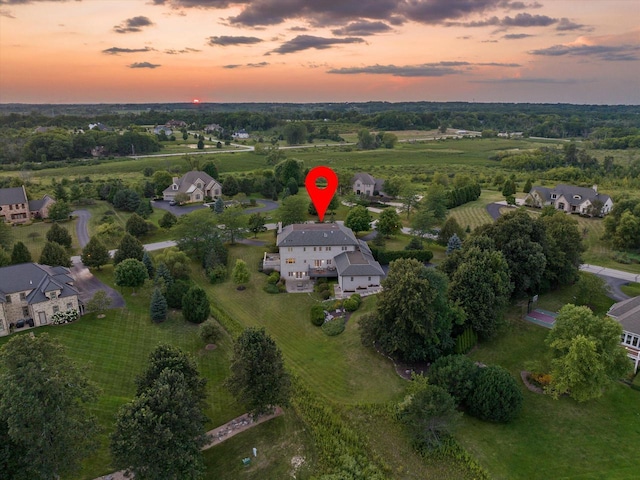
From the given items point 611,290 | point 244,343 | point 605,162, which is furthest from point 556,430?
point 605,162

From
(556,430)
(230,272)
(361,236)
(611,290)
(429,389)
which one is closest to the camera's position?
(429,389)

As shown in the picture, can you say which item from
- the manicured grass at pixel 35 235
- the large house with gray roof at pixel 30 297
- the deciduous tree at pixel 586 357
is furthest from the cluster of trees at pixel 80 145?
the deciduous tree at pixel 586 357

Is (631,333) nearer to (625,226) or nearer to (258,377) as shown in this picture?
(258,377)

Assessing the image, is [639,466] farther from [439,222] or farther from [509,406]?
[439,222]

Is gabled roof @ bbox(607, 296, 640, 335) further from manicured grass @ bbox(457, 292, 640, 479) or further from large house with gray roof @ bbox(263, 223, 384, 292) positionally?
large house with gray roof @ bbox(263, 223, 384, 292)

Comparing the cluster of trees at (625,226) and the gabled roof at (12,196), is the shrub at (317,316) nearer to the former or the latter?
the cluster of trees at (625,226)

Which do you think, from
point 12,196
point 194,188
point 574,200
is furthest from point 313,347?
point 574,200
